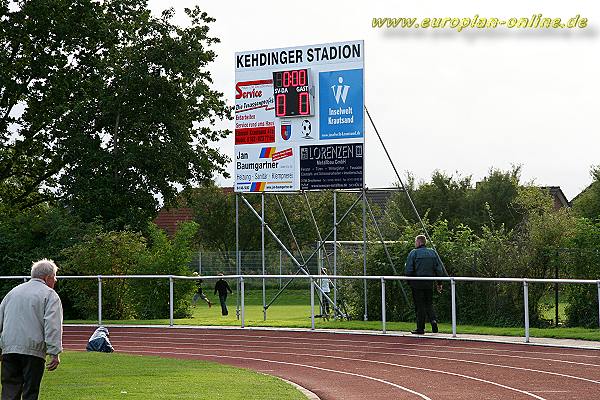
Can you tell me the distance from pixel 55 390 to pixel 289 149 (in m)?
15.2

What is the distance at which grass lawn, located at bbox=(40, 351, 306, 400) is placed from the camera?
13641mm

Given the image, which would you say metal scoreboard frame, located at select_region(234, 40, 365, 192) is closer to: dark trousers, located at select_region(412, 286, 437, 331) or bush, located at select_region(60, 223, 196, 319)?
bush, located at select_region(60, 223, 196, 319)

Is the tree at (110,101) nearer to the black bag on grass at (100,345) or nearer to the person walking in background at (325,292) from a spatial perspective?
the person walking in background at (325,292)

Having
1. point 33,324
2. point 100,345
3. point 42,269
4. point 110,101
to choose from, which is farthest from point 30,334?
point 110,101

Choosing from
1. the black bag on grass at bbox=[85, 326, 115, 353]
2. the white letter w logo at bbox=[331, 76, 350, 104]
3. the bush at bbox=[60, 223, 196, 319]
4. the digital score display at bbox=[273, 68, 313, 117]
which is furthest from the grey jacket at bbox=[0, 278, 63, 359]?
the bush at bbox=[60, 223, 196, 319]

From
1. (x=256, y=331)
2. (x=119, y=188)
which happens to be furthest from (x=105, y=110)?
(x=256, y=331)

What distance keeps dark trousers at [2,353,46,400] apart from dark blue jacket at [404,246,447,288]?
1290cm

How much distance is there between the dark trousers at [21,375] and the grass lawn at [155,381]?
2.25m

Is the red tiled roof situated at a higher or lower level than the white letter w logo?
lower

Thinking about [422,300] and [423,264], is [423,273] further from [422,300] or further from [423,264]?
[422,300]

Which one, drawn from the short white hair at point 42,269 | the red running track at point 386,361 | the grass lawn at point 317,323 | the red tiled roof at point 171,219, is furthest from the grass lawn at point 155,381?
the red tiled roof at point 171,219

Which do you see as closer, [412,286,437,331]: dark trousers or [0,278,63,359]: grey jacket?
[0,278,63,359]: grey jacket

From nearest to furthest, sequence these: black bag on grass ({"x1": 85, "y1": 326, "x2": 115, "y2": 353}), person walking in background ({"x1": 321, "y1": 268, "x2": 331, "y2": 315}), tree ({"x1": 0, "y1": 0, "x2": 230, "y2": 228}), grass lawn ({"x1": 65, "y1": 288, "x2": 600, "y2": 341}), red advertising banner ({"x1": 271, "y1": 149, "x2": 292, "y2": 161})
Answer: black bag on grass ({"x1": 85, "y1": 326, "x2": 115, "y2": 353}) → grass lawn ({"x1": 65, "y1": 288, "x2": 600, "y2": 341}) → red advertising banner ({"x1": 271, "y1": 149, "x2": 292, "y2": 161}) → person walking in background ({"x1": 321, "y1": 268, "x2": 331, "y2": 315}) → tree ({"x1": 0, "y1": 0, "x2": 230, "y2": 228})

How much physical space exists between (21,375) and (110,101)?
95.8ft
